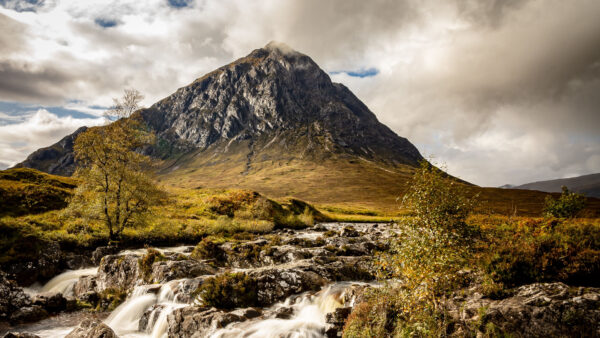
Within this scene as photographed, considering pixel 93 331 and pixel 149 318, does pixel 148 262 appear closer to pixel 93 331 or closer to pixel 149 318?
pixel 149 318

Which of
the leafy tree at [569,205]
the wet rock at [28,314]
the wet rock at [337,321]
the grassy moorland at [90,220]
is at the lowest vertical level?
the wet rock at [28,314]

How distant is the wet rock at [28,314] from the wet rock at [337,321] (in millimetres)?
21005

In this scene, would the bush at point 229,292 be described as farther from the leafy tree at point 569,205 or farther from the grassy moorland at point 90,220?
the leafy tree at point 569,205

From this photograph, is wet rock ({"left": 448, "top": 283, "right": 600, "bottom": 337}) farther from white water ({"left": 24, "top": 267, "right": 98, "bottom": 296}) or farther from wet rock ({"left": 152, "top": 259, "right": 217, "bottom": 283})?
white water ({"left": 24, "top": 267, "right": 98, "bottom": 296})

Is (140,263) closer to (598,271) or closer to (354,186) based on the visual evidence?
(598,271)

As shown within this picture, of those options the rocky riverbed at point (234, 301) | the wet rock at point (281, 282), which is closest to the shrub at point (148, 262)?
the rocky riverbed at point (234, 301)

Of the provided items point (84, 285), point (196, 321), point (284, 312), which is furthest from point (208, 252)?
point (284, 312)

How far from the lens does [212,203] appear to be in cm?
6431

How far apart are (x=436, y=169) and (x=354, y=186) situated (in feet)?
620

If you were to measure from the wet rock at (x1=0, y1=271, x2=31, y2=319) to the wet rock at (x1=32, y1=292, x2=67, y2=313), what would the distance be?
0.56 metres

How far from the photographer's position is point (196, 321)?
1507 cm

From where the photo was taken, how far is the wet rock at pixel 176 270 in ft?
73.0

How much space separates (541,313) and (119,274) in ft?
96.5

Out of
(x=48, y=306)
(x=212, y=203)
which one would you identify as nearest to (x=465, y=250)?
(x=48, y=306)
